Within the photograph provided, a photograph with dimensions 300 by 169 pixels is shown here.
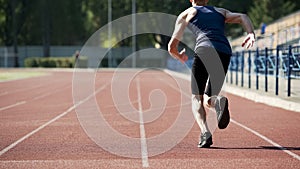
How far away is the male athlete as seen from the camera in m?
8.09

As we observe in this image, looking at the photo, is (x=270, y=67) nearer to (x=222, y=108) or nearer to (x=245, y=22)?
(x=245, y=22)

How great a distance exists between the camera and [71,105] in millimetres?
17391

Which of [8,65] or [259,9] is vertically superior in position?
[259,9]

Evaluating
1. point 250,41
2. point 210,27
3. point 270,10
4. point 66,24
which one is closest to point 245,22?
point 250,41

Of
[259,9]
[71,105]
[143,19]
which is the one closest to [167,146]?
[71,105]

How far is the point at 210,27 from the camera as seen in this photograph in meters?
8.12

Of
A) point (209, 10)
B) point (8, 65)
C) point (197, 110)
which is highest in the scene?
point (209, 10)

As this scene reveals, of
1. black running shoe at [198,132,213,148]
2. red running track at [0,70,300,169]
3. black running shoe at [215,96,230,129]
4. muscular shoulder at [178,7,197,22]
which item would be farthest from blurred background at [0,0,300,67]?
black running shoe at [215,96,230,129]

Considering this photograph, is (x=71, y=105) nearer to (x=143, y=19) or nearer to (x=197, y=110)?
(x=197, y=110)

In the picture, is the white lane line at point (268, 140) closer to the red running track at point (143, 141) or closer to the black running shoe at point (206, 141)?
the red running track at point (143, 141)

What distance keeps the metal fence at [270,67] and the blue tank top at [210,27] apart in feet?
31.5

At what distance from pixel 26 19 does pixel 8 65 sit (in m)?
8.12

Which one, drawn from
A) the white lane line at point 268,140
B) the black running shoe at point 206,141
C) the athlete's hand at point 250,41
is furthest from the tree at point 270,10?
the athlete's hand at point 250,41

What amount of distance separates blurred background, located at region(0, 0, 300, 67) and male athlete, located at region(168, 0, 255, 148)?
195 feet
